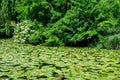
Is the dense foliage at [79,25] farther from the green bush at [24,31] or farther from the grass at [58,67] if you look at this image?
the grass at [58,67]

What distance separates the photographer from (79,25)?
12.8 m

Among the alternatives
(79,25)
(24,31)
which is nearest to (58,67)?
(79,25)

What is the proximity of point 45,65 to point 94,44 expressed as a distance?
17.0 feet

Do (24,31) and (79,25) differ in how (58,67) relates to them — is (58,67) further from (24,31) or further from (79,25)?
(24,31)

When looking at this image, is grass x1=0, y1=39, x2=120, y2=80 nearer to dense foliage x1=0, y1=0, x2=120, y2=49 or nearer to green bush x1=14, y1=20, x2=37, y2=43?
dense foliage x1=0, y1=0, x2=120, y2=49

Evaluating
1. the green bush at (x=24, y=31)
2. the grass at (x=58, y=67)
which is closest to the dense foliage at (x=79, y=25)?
the green bush at (x=24, y=31)

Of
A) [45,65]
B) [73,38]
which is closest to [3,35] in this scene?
[73,38]

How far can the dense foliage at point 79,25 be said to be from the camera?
12.2 m

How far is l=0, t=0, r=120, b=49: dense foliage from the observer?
1220 centimetres

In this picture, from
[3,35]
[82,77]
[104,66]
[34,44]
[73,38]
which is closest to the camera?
[82,77]

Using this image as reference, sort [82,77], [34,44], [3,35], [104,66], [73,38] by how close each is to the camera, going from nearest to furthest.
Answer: [82,77], [104,66], [73,38], [34,44], [3,35]

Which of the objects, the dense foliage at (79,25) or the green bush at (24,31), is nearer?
the dense foliage at (79,25)

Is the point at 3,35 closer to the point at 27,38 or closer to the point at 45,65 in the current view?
the point at 27,38

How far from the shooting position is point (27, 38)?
13516 mm
